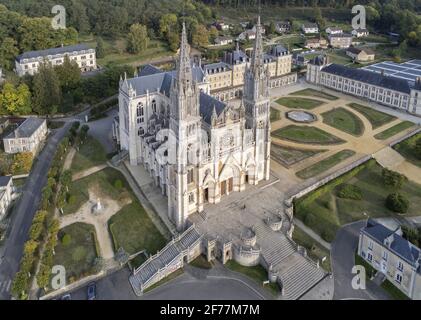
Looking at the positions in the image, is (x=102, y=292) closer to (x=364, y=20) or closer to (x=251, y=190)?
(x=251, y=190)

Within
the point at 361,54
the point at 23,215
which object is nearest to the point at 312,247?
the point at 23,215

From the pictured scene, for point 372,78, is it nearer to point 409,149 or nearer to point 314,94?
point 314,94

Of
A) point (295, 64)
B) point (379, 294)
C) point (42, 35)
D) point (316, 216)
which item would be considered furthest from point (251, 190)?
point (42, 35)

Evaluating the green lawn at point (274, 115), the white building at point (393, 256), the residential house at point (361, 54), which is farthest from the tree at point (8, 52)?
the residential house at point (361, 54)

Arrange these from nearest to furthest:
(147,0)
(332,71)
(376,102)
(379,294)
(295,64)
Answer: (379,294)
(376,102)
(332,71)
(295,64)
(147,0)

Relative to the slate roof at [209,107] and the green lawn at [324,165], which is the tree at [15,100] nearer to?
the slate roof at [209,107]

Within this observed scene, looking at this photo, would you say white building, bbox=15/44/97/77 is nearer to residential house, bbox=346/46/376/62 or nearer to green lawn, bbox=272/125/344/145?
green lawn, bbox=272/125/344/145

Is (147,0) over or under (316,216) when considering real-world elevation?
over
